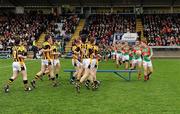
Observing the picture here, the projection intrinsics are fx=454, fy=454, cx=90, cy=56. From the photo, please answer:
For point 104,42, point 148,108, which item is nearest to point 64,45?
point 104,42

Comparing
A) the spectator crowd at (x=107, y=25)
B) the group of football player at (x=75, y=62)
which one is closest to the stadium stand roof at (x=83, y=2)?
the spectator crowd at (x=107, y=25)

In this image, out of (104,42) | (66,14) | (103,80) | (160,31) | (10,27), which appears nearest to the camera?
(103,80)

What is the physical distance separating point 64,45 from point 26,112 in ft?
123

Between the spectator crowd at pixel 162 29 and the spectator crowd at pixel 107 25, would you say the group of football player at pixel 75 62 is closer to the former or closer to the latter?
the spectator crowd at pixel 162 29

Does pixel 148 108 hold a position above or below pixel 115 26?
below

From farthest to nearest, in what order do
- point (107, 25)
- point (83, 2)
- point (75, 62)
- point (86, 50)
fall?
point (83, 2) → point (107, 25) → point (75, 62) → point (86, 50)

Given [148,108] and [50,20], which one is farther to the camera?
[50,20]

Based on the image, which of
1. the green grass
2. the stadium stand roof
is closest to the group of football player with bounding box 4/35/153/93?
the green grass

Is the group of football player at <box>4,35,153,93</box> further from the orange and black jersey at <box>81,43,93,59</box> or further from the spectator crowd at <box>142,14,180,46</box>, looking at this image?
the spectator crowd at <box>142,14,180,46</box>

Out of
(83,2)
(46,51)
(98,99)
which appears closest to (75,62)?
(46,51)

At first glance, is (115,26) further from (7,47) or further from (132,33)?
(7,47)

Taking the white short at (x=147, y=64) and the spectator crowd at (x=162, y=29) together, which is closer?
the white short at (x=147, y=64)

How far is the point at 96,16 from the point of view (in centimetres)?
5869

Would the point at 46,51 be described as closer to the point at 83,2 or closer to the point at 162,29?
the point at 162,29
